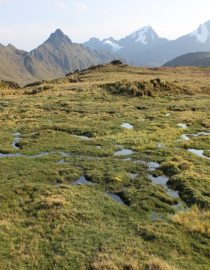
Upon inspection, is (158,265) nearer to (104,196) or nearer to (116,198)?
(116,198)

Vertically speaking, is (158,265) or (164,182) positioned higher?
(158,265)

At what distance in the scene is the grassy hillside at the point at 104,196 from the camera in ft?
15.9

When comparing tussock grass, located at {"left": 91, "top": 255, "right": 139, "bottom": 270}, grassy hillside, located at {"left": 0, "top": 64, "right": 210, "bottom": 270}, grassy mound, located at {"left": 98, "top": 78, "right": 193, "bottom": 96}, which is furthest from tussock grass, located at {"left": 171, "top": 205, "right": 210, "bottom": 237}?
grassy mound, located at {"left": 98, "top": 78, "right": 193, "bottom": 96}

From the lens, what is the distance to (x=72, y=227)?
5699mm

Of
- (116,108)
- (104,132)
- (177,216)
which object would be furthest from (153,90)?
(177,216)

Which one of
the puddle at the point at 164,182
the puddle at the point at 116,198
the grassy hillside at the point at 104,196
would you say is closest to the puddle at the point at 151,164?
the grassy hillside at the point at 104,196

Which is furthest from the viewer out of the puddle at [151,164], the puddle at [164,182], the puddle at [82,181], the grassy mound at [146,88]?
the grassy mound at [146,88]

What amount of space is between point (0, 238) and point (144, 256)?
12.5 feet

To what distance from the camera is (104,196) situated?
23.6 feet

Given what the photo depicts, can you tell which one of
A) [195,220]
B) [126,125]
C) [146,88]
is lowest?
[195,220]

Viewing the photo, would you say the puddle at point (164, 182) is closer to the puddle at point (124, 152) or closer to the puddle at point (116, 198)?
the puddle at point (116, 198)

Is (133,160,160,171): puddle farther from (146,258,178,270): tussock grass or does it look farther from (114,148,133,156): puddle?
(146,258,178,270): tussock grass

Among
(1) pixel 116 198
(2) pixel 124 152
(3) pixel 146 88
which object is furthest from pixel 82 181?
(3) pixel 146 88

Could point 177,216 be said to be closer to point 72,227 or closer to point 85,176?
point 72,227
